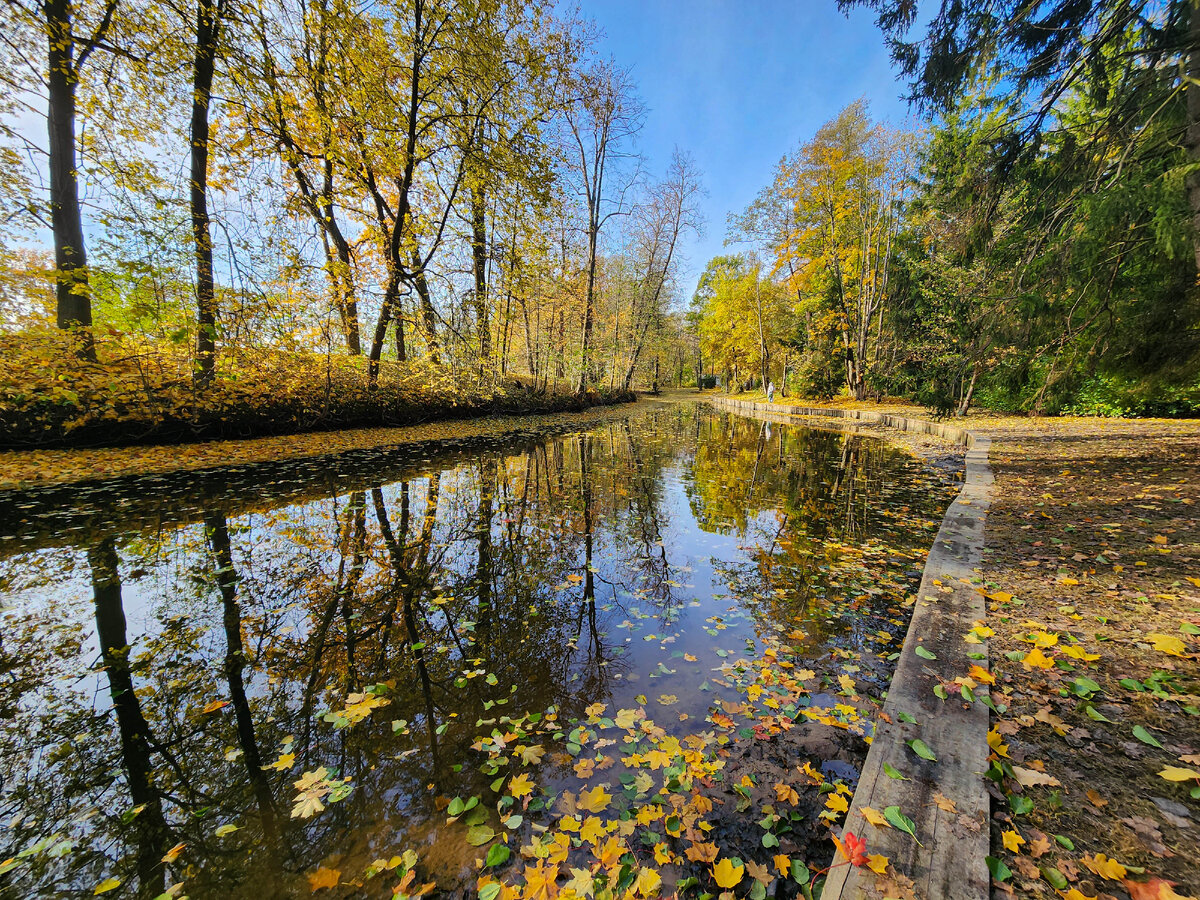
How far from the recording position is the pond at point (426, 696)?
5.43 ft

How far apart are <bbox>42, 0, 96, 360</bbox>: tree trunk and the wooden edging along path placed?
12091mm

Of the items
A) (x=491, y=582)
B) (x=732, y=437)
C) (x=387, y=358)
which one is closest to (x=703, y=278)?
(x=732, y=437)

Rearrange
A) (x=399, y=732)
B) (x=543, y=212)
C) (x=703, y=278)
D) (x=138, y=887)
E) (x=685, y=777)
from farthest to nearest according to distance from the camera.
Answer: (x=703, y=278) < (x=543, y=212) < (x=399, y=732) < (x=685, y=777) < (x=138, y=887)

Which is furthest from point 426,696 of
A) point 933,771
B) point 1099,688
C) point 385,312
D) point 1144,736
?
point 385,312

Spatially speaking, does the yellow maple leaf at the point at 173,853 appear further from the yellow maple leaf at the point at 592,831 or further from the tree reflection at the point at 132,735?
the yellow maple leaf at the point at 592,831

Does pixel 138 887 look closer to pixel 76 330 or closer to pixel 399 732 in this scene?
pixel 399 732

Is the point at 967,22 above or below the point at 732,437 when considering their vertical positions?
above

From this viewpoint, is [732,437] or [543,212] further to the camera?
[732,437]

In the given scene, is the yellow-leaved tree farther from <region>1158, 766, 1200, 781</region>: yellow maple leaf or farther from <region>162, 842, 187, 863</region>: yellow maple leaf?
<region>162, 842, 187, 863</region>: yellow maple leaf

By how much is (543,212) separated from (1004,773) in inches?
591

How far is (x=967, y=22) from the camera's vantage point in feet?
19.8

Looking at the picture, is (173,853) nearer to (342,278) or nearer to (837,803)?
(837,803)

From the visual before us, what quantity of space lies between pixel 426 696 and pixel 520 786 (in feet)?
3.18

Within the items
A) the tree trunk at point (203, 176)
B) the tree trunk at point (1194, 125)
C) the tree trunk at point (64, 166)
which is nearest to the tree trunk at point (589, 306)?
the tree trunk at point (203, 176)
